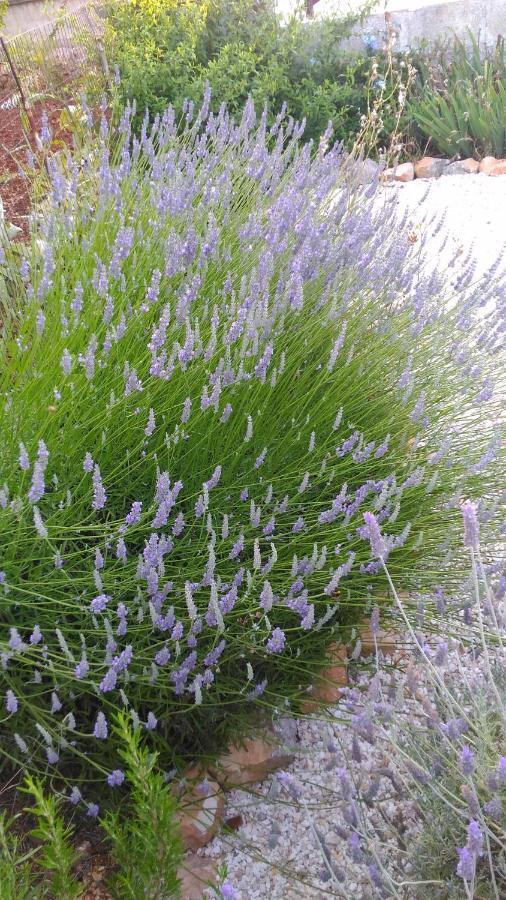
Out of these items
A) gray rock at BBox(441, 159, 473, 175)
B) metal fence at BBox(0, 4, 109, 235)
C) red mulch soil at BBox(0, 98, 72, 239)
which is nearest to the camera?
red mulch soil at BBox(0, 98, 72, 239)

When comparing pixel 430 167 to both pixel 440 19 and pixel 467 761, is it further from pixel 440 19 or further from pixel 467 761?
pixel 467 761

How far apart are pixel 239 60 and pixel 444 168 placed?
2.02m

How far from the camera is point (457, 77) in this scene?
6.89 metres

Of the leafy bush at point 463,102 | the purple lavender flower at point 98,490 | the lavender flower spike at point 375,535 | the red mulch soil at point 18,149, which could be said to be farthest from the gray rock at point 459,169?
the lavender flower spike at point 375,535

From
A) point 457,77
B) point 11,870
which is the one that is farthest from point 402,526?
point 457,77

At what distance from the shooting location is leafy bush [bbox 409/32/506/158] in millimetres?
6469

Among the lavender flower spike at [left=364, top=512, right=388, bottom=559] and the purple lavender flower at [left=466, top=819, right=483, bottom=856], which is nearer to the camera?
the purple lavender flower at [left=466, top=819, right=483, bottom=856]

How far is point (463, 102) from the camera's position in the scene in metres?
6.50

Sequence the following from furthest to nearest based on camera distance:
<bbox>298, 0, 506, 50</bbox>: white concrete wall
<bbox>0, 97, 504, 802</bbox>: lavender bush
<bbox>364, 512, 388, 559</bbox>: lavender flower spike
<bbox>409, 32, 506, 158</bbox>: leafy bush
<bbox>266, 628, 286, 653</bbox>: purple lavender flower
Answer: <bbox>298, 0, 506, 50</bbox>: white concrete wall, <bbox>409, 32, 506, 158</bbox>: leafy bush, <bbox>0, 97, 504, 802</bbox>: lavender bush, <bbox>266, 628, 286, 653</bbox>: purple lavender flower, <bbox>364, 512, 388, 559</bbox>: lavender flower spike

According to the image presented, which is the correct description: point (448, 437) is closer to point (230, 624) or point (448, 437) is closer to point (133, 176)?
point (230, 624)

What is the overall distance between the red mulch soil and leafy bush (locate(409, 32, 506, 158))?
3.07 metres

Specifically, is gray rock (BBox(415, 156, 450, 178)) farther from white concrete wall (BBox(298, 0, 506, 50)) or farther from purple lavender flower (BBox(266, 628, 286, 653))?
purple lavender flower (BBox(266, 628, 286, 653))

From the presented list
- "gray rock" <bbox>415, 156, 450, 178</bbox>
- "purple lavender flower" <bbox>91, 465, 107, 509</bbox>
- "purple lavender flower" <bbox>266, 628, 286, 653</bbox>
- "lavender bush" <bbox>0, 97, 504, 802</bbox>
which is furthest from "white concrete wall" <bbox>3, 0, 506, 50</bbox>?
"purple lavender flower" <bbox>266, 628, 286, 653</bbox>

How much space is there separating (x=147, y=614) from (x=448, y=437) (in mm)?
1090
